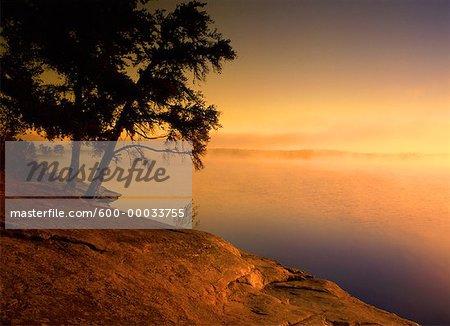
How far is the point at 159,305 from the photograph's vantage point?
24.6 feet

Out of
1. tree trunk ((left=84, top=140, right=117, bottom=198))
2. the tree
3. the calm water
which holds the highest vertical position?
the tree

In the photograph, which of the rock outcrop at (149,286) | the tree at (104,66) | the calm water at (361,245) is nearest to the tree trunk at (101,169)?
the tree at (104,66)

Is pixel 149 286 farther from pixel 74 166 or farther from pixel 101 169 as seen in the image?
pixel 74 166

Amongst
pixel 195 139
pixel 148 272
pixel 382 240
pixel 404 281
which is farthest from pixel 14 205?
pixel 382 240

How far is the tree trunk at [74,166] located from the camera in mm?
16013

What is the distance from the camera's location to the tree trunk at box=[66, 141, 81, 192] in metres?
16.0

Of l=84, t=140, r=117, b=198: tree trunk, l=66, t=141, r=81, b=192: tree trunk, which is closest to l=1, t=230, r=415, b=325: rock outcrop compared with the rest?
l=84, t=140, r=117, b=198: tree trunk

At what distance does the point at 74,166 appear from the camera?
54.7ft

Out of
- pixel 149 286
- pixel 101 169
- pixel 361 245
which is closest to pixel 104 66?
pixel 101 169

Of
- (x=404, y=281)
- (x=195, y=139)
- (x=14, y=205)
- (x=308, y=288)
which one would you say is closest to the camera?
(x=14, y=205)

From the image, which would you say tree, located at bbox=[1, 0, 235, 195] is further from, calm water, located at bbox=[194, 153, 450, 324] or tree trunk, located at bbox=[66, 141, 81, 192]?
calm water, located at bbox=[194, 153, 450, 324]

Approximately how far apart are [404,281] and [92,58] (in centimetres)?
3872

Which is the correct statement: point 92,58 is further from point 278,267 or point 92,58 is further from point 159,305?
point 278,267

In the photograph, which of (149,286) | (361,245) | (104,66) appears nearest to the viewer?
(149,286)
